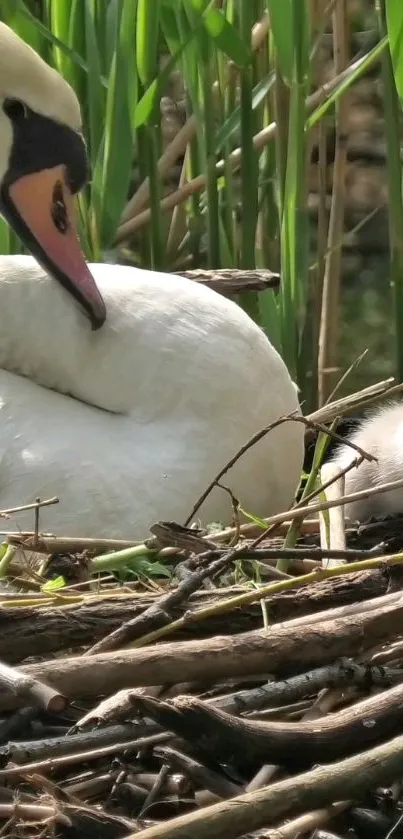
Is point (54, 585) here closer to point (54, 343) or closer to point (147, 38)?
point (54, 343)

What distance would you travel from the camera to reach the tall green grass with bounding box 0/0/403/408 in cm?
241

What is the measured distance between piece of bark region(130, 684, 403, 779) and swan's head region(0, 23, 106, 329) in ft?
3.42

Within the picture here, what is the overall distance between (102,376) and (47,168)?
0.33 m

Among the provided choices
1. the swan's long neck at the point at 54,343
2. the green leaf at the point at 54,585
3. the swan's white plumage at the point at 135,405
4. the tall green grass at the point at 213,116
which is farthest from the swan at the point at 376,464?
the green leaf at the point at 54,585

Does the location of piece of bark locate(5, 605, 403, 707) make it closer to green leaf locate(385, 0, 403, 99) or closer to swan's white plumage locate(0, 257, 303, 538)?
swan's white plumage locate(0, 257, 303, 538)

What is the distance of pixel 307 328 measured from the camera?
10.0ft

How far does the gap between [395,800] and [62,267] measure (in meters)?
1.15

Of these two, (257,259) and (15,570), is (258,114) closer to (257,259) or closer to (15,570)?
(257,259)

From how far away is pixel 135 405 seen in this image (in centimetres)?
214

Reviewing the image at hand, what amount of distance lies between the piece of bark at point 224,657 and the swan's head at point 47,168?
0.88m

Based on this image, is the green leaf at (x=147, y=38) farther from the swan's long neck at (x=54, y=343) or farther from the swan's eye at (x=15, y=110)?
the swan's long neck at (x=54, y=343)

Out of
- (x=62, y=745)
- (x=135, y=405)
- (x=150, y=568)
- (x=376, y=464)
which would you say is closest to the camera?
(x=62, y=745)

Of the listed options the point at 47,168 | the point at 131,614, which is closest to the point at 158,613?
the point at 131,614

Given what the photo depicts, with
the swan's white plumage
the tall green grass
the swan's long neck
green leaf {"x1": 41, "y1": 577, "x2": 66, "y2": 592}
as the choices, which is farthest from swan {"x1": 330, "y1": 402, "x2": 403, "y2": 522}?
green leaf {"x1": 41, "y1": 577, "x2": 66, "y2": 592}
